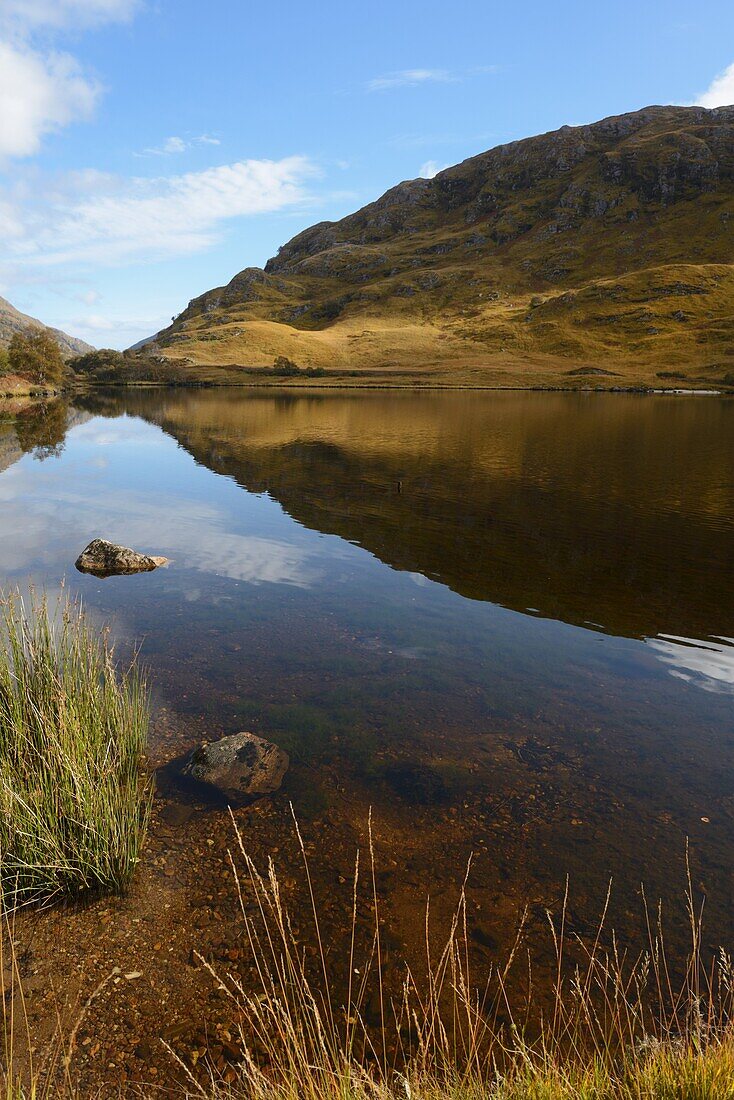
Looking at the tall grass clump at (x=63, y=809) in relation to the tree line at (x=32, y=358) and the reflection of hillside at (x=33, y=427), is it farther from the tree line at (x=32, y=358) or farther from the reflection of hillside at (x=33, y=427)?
the tree line at (x=32, y=358)

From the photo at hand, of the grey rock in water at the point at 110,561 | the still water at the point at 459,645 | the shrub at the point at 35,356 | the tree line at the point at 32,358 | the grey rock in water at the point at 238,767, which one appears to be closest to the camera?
the still water at the point at 459,645

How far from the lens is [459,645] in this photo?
15.3 metres

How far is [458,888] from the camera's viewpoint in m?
7.59

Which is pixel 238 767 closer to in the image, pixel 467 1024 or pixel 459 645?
pixel 467 1024

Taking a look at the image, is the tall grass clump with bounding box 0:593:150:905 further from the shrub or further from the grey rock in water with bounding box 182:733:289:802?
the shrub

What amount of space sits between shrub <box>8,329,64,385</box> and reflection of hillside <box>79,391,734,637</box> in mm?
52862

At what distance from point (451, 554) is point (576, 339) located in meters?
184

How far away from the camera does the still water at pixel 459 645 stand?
8648 mm

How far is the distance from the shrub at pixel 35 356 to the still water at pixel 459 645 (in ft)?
262

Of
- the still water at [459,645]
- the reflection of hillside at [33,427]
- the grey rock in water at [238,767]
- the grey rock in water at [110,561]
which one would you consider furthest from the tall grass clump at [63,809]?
the reflection of hillside at [33,427]

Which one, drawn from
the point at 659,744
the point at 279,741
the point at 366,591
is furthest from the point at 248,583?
the point at 659,744

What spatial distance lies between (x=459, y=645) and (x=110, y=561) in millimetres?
12168

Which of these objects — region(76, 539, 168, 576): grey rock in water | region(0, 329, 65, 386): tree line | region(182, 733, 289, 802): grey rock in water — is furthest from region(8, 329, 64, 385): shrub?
region(182, 733, 289, 802): grey rock in water

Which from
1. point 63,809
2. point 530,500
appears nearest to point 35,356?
point 530,500
